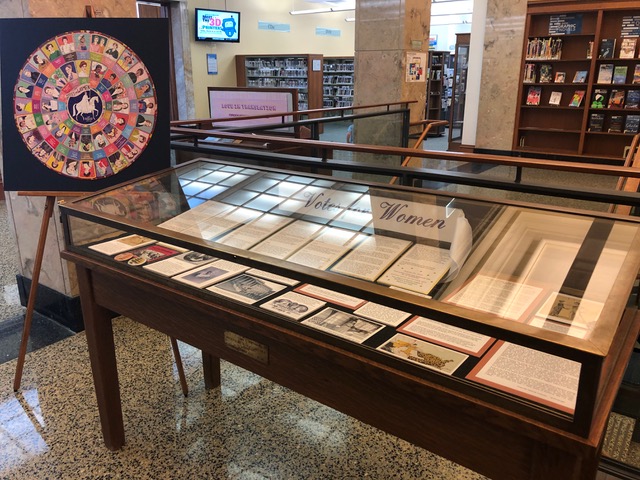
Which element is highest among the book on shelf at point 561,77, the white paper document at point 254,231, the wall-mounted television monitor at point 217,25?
the wall-mounted television monitor at point 217,25

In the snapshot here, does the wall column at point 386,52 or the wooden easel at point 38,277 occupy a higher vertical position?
the wall column at point 386,52

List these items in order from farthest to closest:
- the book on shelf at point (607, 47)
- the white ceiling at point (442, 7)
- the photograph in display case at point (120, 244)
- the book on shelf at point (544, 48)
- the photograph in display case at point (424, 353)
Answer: the white ceiling at point (442, 7) → the book on shelf at point (544, 48) → the book on shelf at point (607, 47) → the photograph in display case at point (120, 244) → the photograph in display case at point (424, 353)

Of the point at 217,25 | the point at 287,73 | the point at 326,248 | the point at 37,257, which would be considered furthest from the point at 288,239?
the point at 287,73

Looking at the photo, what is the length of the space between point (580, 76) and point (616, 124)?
0.90 meters

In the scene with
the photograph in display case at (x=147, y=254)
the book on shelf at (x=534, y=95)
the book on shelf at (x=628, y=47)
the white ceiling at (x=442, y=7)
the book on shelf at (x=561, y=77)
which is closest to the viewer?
the photograph in display case at (x=147, y=254)

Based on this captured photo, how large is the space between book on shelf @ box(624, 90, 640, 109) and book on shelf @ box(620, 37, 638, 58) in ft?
1.66

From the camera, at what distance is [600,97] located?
7.82 meters

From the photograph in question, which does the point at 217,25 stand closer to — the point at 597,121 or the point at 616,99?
the point at 597,121

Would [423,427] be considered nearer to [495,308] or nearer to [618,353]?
[495,308]

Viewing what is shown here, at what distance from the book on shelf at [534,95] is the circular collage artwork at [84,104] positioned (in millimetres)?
7446

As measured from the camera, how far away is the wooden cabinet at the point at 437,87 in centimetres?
1228

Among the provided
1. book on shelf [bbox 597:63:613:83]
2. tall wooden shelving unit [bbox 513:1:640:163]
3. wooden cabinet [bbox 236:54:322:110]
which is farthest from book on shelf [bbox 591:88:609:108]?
wooden cabinet [bbox 236:54:322:110]

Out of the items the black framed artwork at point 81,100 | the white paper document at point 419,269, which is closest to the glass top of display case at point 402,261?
the white paper document at point 419,269

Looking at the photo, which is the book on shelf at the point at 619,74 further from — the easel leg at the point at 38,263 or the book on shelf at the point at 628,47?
the easel leg at the point at 38,263
